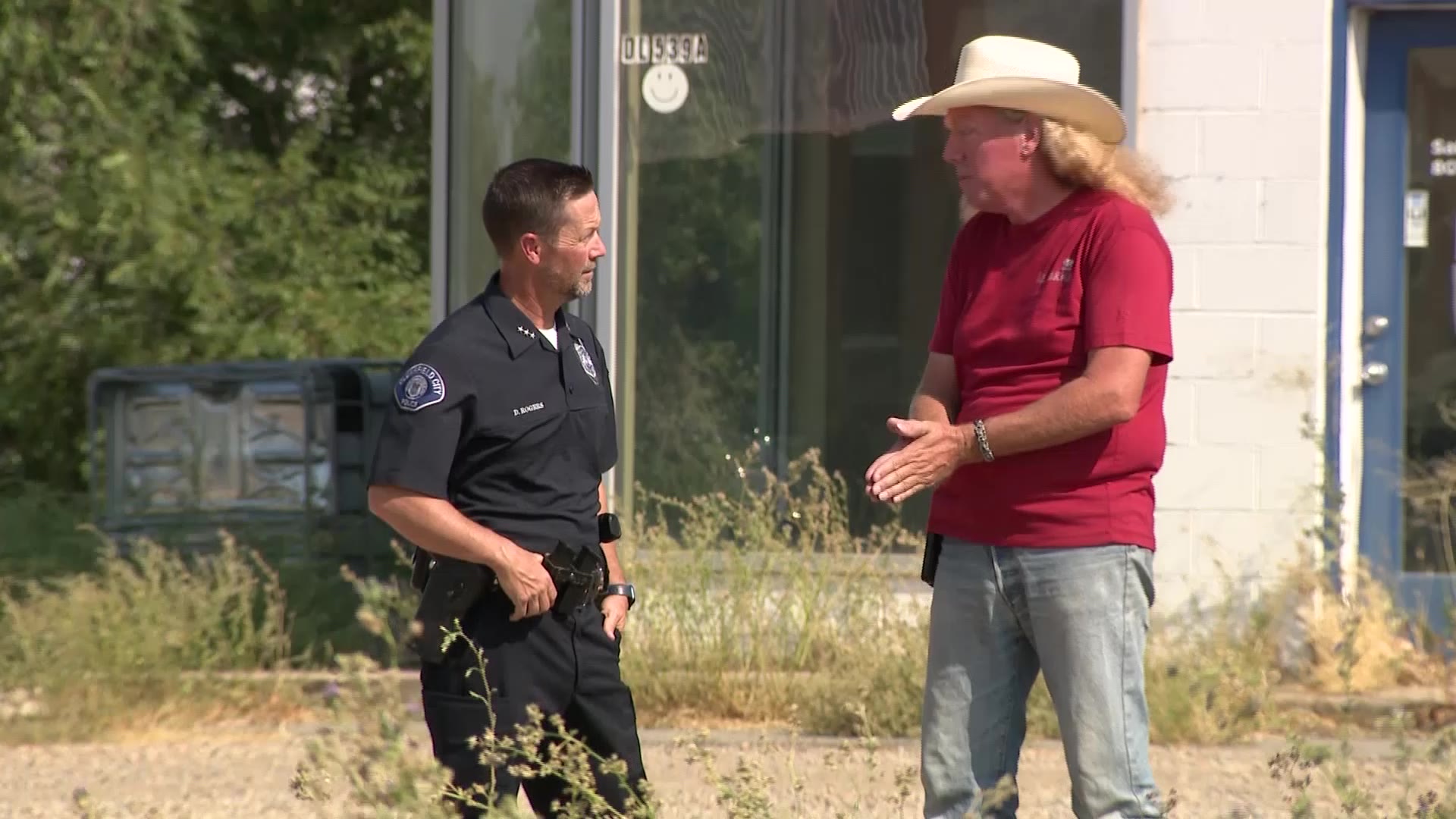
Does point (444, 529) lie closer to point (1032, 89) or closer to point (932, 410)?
point (932, 410)

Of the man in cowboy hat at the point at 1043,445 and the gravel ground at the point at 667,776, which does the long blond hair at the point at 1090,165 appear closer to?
the man in cowboy hat at the point at 1043,445

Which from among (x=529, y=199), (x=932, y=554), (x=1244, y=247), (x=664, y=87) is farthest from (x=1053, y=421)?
(x=664, y=87)

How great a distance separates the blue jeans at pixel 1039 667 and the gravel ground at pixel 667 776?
1479 millimetres

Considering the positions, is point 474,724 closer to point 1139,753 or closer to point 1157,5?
point 1139,753

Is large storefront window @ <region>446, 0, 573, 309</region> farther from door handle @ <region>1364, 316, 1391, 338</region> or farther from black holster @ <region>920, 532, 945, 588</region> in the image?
black holster @ <region>920, 532, 945, 588</region>

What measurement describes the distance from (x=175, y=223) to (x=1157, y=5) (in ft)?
27.0

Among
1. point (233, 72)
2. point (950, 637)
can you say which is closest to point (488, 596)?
point (950, 637)

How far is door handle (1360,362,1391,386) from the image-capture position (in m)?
7.75

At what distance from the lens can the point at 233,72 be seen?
50.9ft

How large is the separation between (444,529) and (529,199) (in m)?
0.70

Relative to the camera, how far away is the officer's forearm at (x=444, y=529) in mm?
3953

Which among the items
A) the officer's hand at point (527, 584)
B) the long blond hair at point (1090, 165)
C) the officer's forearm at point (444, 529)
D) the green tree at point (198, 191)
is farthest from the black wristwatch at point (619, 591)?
the green tree at point (198, 191)

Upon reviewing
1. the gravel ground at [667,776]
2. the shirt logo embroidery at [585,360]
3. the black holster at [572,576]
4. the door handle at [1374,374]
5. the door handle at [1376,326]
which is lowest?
the gravel ground at [667,776]

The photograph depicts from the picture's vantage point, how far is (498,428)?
4.05 meters
